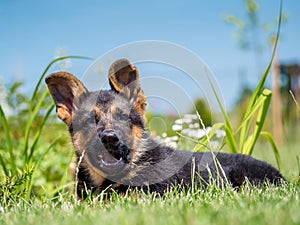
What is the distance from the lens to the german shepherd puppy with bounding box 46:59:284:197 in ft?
13.9

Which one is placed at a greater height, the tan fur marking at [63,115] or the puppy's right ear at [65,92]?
the puppy's right ear at [65,92]

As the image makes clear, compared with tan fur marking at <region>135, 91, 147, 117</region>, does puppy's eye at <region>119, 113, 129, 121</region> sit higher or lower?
lower

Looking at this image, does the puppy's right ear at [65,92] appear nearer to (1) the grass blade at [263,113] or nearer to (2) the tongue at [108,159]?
(2) the tongue at [108,159]

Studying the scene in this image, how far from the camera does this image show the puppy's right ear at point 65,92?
179 inches

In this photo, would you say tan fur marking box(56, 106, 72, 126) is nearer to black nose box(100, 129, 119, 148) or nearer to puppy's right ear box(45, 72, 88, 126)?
puppy's right ear box(45, 72, 88, 126)

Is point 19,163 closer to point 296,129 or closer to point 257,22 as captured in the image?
A: point 296,129

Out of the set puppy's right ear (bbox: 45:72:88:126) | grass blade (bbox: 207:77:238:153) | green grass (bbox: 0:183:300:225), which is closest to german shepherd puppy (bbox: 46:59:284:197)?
puppy's right ear (bbox: 45:72:88:126)

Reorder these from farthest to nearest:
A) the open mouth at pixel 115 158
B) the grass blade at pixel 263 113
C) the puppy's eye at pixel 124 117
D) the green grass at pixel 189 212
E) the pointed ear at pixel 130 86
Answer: the grass blade at pixel 263 113
the pointed ear at pixel 130 86
the puppy's eye at pixel 124 117
the open mouth at pixel 115 158
the green grass at pixel 189 212

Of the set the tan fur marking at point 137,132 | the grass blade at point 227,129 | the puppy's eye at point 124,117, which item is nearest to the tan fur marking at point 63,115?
the puppy's eye at point 124,117

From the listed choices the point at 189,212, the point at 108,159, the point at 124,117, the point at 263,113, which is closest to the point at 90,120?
the point at 124,117

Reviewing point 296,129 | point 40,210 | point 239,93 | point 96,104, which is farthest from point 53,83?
point 296,129

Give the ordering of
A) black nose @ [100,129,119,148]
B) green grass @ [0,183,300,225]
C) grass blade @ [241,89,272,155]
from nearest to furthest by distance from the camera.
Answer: green grass @ [0,183,300,225], black nose @ [100,129,119,148], grass blade @ [241,89,272,155]

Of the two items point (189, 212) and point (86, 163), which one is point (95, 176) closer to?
point (86, 163)

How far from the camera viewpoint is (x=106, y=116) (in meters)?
4.31
